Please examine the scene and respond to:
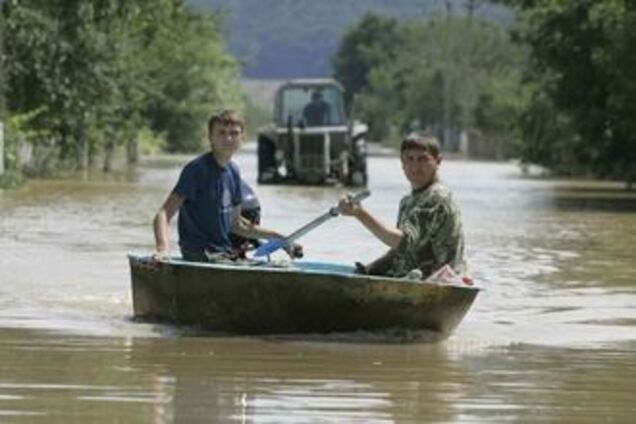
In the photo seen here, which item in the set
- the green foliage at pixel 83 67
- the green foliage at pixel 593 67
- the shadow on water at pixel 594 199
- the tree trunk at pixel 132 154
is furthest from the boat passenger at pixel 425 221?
the tree trunk at pixel 132 154

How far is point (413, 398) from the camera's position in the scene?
9.99 m

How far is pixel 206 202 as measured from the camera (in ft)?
43.8

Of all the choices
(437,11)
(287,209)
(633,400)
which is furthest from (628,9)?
(437,11)

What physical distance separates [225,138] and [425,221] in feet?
5.23

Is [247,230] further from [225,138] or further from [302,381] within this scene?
[302,381]

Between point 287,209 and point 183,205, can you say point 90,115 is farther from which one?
point 183,205

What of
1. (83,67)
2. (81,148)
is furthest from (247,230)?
(81,148)

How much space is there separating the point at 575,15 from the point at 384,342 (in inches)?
1400

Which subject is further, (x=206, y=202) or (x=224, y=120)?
(x=206, y=202)

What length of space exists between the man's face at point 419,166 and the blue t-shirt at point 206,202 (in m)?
1.52

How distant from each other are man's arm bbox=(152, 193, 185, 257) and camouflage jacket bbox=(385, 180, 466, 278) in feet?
5.23

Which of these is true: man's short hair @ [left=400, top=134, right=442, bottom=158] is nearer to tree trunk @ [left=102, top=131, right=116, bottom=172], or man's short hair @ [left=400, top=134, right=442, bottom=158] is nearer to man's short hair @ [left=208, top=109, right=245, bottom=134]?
man's short hair @ [left=208, top=109, right=245, bottom=134]

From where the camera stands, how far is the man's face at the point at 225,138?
13164 millimetres

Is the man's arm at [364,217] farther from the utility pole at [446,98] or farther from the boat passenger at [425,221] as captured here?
the utility pole at [446,98]
